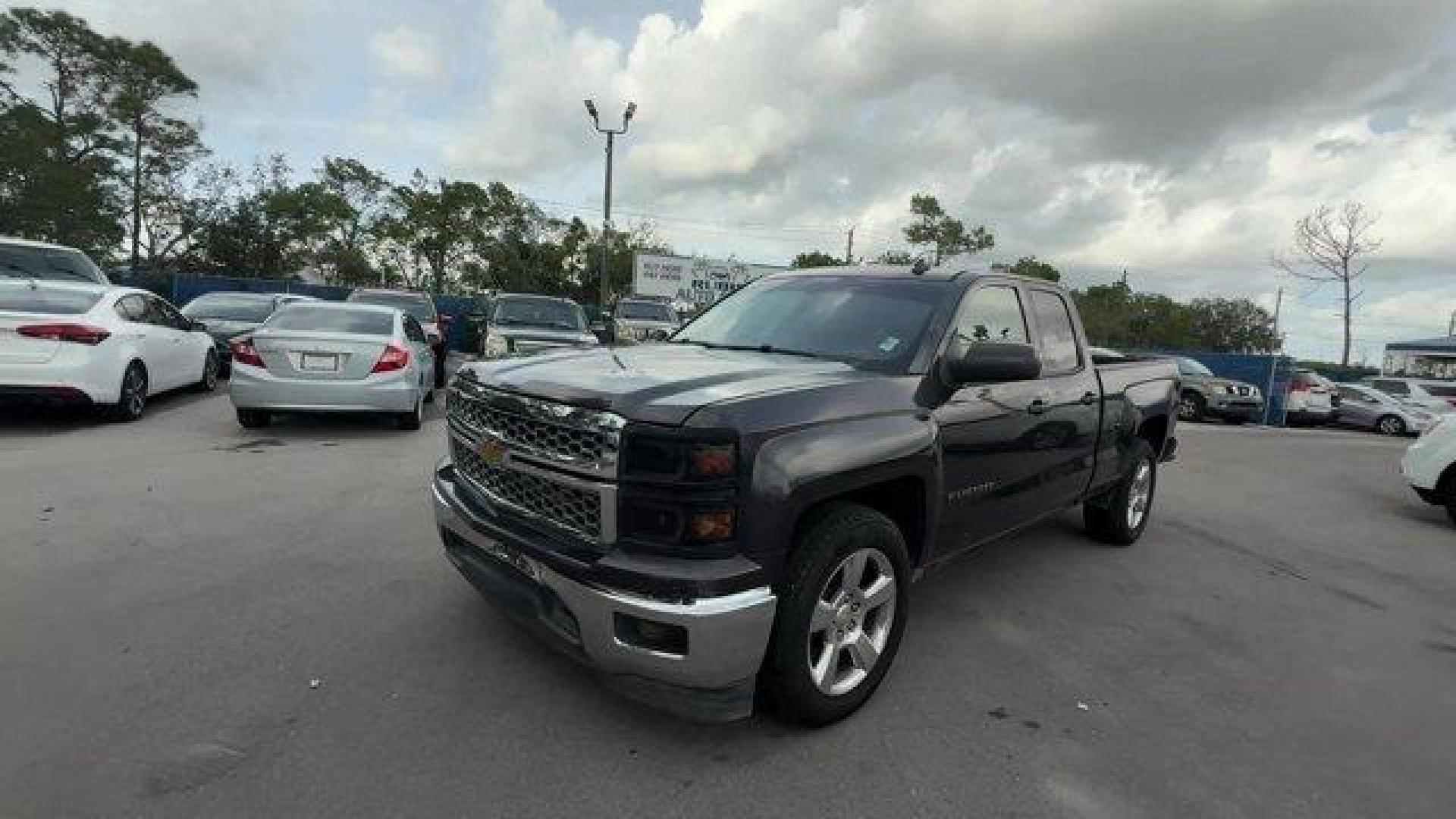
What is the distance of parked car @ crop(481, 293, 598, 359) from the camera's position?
1189cm

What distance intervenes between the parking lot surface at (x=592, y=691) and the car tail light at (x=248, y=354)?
6.94 ft

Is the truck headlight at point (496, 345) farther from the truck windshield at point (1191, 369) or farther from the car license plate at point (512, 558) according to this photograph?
the truck windshield at point (1191, 369)

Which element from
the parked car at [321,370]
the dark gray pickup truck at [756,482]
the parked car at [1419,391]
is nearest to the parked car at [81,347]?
the parked car at [321,370]

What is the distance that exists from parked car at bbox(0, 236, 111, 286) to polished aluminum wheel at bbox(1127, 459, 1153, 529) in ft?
37.1

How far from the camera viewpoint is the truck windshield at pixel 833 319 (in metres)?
3.76

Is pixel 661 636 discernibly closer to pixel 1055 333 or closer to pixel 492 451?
pixel 492 451

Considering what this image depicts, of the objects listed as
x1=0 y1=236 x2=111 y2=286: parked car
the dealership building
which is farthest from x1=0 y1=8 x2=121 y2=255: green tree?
the dealership building

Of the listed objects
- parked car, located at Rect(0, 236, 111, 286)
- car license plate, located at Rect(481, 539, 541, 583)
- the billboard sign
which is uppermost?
the billboard sign

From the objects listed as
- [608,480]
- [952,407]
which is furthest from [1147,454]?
[608,480]

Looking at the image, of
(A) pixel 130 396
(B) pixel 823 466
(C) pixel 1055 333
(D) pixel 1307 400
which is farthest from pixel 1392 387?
(A) pixel 130 396

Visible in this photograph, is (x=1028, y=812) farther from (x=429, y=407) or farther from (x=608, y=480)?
(x=429, y=407)

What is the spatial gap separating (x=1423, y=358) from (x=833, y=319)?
6247 centimetres

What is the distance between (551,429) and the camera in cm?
290

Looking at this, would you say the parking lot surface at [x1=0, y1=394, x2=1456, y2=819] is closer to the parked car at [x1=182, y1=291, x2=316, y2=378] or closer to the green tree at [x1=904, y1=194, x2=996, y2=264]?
the parked car at [x1=182, y1=291, x2=316, y2=378]
